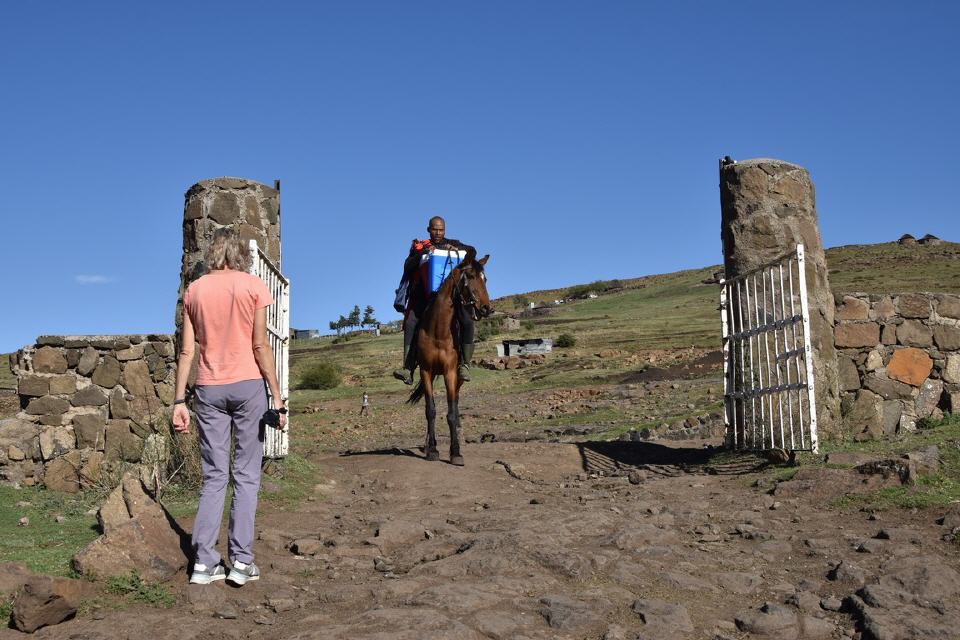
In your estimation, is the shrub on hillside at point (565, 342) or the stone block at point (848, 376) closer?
the stone block at point (848, 376)

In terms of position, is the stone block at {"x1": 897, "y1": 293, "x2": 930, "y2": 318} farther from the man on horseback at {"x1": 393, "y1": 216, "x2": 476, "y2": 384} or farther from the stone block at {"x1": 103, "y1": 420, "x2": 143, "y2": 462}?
the stone block at {"x1": 103, "y1": 420, "x2": 143, "y2": 462}

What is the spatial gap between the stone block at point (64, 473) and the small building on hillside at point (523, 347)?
29375 millimetres

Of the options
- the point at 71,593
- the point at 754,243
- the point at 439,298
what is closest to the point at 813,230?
the point at 754,243

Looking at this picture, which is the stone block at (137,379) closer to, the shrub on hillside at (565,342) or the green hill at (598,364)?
the green hill at (598,364)

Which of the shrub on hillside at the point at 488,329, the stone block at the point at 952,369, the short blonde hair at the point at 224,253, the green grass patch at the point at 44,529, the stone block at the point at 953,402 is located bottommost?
the green grass patch at the point at 44,529

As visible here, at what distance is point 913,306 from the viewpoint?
1223 centimetres

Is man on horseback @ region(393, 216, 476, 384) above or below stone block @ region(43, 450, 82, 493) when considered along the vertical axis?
above

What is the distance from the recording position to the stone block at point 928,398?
12.1 m

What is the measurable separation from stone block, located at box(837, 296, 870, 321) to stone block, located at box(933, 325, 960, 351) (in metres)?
1.04

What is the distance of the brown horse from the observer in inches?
463

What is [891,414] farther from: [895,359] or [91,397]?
[91,397]

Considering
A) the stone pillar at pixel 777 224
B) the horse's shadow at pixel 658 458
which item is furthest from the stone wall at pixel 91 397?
the stone pillar at pixel 777 224

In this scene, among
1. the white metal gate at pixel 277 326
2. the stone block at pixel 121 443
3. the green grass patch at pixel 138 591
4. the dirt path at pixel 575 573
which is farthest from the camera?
the stone block at pixel 121 443

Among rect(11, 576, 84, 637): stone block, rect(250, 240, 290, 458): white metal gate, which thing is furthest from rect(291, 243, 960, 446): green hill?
rect(11, 576, 84, 637): stone block
